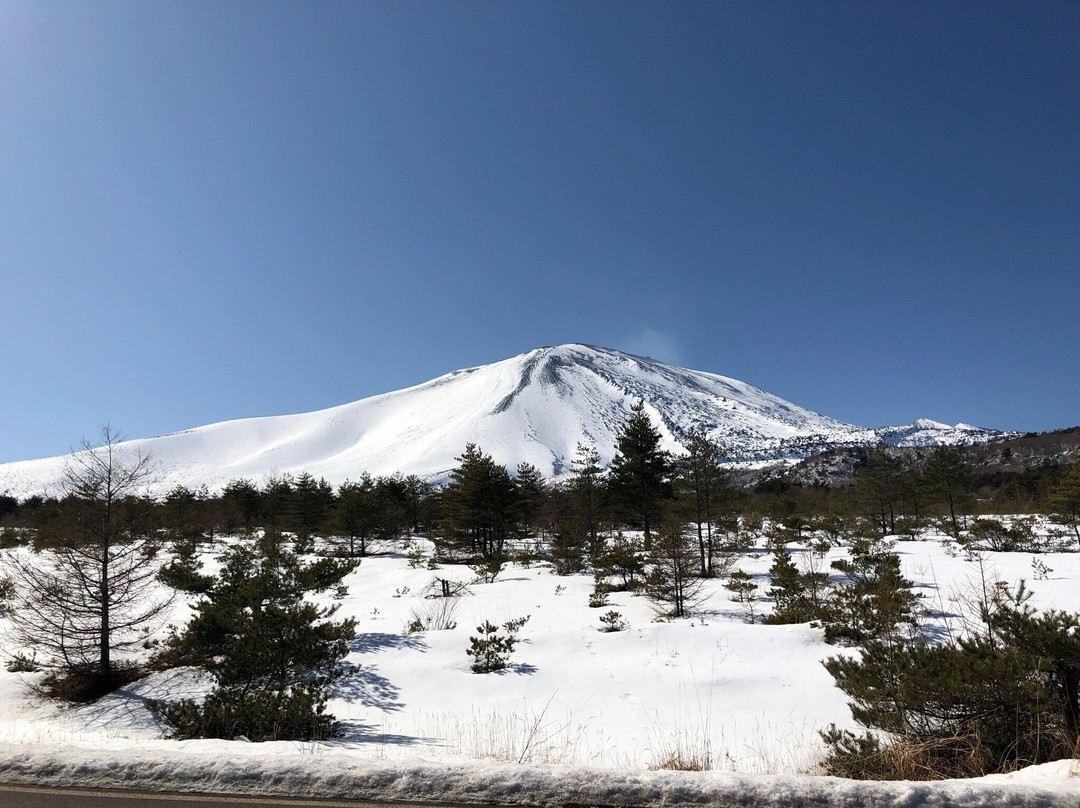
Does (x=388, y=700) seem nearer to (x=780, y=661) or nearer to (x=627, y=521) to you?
(x=780, y=661)

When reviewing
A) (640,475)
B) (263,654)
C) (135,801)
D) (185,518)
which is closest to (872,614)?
(263,654)

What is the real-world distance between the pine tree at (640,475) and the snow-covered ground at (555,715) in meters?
11.3

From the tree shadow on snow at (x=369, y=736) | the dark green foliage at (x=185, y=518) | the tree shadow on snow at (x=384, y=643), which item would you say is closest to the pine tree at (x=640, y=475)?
the tree shadow on snow at (x=384, y=643)

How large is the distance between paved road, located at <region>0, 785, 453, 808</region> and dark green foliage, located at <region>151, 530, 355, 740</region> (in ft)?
9.45

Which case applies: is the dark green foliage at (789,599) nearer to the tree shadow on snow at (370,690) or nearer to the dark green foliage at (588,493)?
the tree shadow on snow at (370,690)

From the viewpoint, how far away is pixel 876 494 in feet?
99.9

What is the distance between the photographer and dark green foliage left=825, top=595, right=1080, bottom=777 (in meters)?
3.87

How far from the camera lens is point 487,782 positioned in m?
2.79

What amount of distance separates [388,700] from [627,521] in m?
22.6

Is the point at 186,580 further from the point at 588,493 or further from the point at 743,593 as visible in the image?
the point at 588,493

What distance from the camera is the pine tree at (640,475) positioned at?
27984mm

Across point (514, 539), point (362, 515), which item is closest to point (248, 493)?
point (362, 515)

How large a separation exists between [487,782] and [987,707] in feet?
15.0

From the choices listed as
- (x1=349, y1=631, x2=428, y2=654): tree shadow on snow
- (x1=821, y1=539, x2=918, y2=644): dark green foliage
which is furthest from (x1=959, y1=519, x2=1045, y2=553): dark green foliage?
(x1=349, y1=631, x2=428, y2=654): tree shadow on snow
